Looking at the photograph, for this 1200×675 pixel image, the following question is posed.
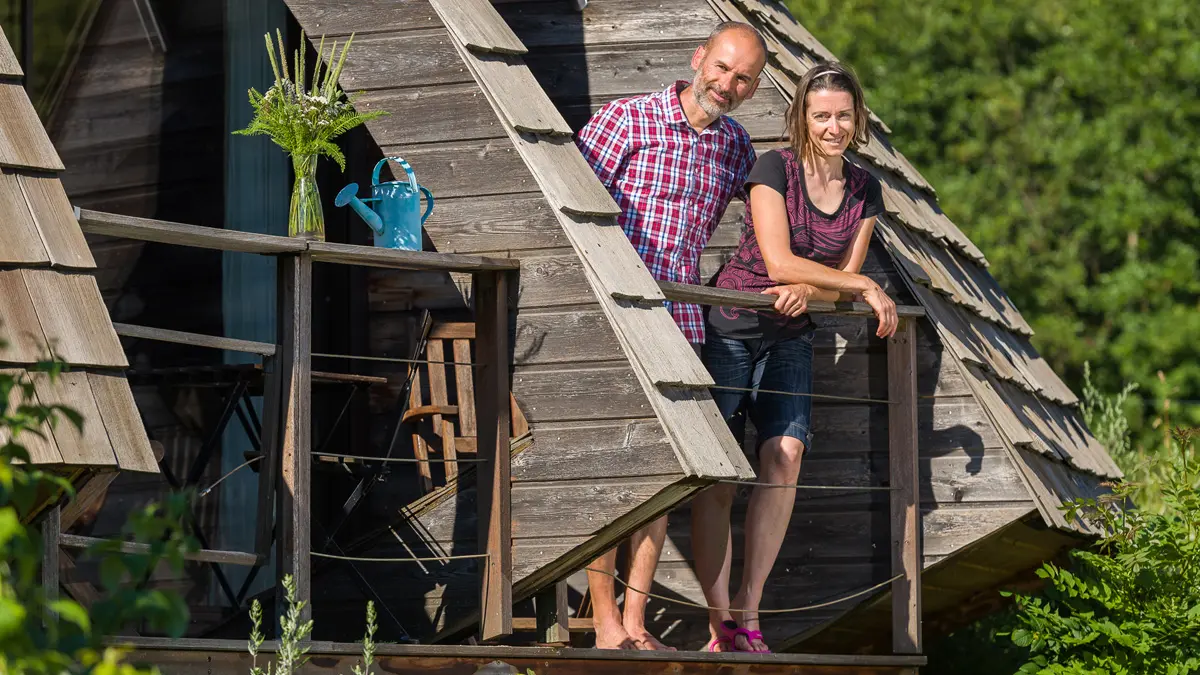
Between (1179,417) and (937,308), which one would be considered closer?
(937,308)

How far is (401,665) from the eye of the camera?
16.3 feet

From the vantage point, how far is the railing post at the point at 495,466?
518 centimetres

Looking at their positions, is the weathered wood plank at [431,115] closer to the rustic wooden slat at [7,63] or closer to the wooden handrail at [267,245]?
the wooden handrail at [267,245]

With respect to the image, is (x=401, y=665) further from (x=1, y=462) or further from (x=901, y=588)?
(x=1, y=462)

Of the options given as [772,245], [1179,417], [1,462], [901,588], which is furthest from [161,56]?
[1179,417]

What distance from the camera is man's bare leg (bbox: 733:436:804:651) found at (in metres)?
5.95

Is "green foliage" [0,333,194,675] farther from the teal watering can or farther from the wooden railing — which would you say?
the teal watering can

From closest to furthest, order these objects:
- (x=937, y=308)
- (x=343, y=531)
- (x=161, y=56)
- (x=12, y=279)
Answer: (x=12, y=279) → (x=937, y=308) → (x=343, y=531) → (x=161, y=56)

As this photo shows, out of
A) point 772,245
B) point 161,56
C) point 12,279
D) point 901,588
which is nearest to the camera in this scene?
point 12,279

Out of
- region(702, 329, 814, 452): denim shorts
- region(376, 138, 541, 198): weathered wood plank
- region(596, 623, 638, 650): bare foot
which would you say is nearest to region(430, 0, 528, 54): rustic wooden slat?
region(376, 138, 541, 198): weathered wood plank

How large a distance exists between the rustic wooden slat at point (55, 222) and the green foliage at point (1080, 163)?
18684mm

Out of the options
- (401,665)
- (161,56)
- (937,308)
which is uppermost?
(161,56)

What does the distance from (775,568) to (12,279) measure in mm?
3449

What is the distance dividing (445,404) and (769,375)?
1.49 metres
